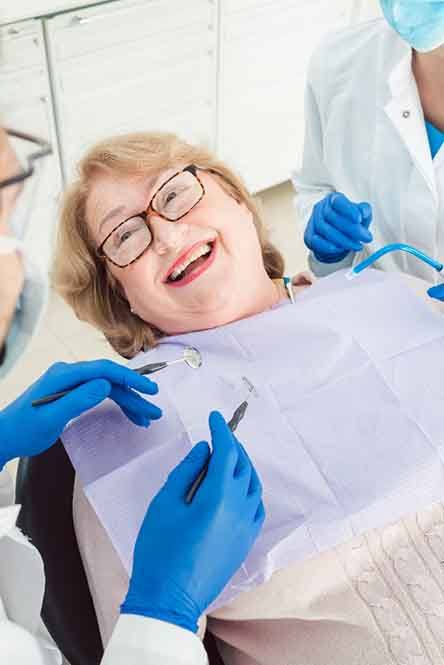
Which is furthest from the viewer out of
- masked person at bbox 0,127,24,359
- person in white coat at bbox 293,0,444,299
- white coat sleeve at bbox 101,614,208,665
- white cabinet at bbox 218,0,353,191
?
white cabinet at bbox 218,0,353,191

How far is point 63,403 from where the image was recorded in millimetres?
996

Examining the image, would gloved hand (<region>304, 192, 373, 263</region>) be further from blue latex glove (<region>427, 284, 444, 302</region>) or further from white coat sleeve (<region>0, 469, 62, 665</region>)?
white coat sleeve (<region>0, 469, 62, 665</region>)

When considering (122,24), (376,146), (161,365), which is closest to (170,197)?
(161,365)

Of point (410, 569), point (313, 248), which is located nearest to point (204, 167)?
point (313, 248)

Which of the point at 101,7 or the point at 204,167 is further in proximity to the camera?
the point at 101,7

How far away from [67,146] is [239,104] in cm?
76

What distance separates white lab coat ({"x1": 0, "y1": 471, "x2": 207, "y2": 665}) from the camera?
2.75 feet

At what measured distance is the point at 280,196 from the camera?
10.7ft

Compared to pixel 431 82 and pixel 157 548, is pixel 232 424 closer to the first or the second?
pixel 157 548

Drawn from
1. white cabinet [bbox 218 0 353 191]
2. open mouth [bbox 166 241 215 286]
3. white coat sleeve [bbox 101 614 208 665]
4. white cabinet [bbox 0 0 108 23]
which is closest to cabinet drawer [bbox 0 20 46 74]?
white cabinet [bbox 0 0 108 23]

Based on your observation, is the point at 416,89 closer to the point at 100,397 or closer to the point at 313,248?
the point at 313,248

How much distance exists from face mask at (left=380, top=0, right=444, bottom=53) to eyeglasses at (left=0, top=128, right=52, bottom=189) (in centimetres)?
78

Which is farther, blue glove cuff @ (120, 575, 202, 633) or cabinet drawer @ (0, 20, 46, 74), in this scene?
cabinet drawer @ (0, 20, 46, 74)

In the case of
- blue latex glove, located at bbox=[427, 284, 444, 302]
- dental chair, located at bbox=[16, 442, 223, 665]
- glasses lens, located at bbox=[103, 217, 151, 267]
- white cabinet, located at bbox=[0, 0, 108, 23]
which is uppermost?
white cabinet, located at bbox=[0, 0, 108, 23]
